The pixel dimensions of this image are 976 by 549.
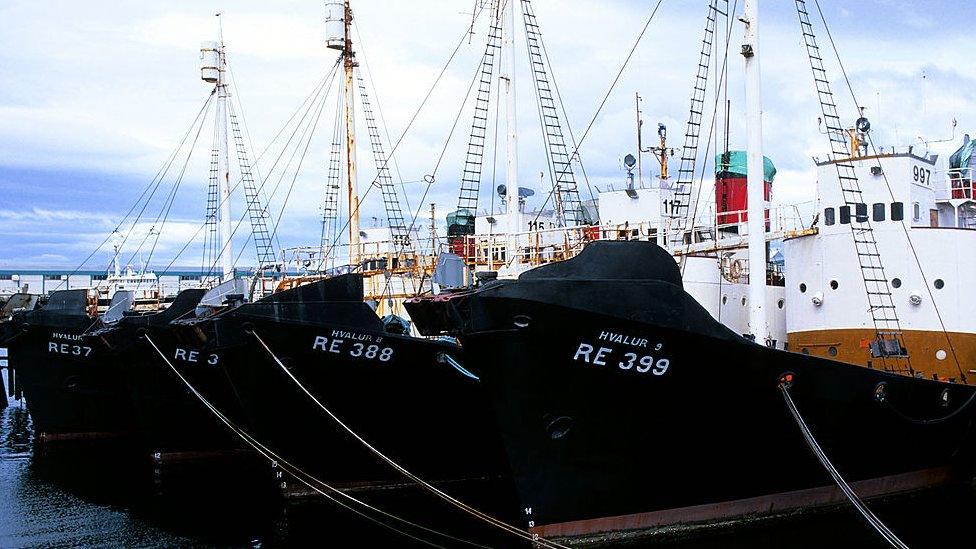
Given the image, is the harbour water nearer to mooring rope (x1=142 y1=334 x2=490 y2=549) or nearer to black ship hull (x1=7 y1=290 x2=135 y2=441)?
mooring rope (x1=142 y1=334 x2=490 y2=549)

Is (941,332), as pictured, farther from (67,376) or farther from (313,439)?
(67,376)

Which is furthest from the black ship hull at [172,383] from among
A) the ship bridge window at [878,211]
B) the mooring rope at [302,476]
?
the ship bridge window at [878,211]

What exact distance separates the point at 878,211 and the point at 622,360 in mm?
8186

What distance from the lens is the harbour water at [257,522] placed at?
16.4 meters

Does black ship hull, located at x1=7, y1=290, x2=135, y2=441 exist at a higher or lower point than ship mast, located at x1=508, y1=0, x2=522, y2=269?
lower

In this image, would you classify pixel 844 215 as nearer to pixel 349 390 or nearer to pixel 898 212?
pixel 898 212

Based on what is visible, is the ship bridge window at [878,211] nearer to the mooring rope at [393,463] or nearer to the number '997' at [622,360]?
the number '997' at [622,360]

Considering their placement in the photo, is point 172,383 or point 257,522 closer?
point 257,522

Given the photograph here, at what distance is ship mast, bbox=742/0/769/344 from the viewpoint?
16.8 meters

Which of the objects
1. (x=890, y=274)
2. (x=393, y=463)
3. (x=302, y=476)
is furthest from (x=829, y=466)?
(x=302, y=476)

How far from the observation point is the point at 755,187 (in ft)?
55.0

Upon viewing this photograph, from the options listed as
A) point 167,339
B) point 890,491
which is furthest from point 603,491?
point 167,339


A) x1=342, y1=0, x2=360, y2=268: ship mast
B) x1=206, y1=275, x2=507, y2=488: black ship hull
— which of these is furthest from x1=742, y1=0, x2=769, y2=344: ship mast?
x1=342, y1=0, x2=360, y2=268: ship mast

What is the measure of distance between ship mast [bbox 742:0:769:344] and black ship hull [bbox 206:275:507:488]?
201 inches
